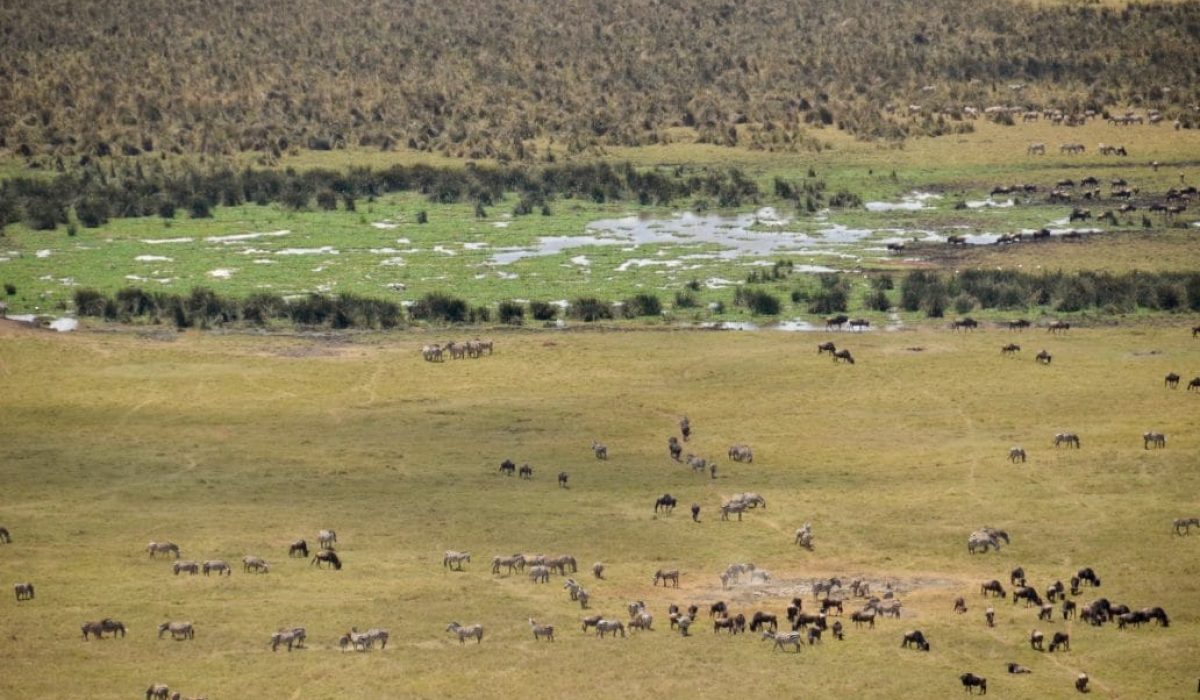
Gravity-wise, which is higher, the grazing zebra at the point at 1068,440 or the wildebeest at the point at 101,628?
the grazing zebra at the point at 1068,440

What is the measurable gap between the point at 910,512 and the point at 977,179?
55083 millimetres

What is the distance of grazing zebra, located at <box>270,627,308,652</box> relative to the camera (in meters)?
48.5

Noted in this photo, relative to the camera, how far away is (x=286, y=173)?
11556 cm

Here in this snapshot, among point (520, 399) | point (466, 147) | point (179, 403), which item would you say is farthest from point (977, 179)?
point (179, 403)

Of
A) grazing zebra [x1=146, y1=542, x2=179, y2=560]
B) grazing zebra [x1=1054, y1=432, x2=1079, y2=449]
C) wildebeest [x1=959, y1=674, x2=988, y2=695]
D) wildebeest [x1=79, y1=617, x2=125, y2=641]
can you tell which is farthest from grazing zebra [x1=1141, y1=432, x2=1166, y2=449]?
wildebeest [x1=79, y1=617, x2=125, y2=641]

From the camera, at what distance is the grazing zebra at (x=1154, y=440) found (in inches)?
2549

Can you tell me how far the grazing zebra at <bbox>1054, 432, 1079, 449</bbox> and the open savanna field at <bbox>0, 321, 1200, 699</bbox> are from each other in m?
0.56

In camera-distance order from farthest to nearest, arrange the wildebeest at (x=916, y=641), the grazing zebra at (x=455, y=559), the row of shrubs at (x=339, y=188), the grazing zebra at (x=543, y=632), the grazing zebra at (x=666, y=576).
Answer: the row of shrubs at (x=339, y=188) < the grazing zebra at (x=455, y=559) < the grazing zebra at (x=666, y=576) < the grazing zebra at (x=543, y=632) < the wildebeest at (x=916, y=641)

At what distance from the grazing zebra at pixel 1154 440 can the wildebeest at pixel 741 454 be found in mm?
12261

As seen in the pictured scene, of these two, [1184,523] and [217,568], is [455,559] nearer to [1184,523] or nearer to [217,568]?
[217,568]

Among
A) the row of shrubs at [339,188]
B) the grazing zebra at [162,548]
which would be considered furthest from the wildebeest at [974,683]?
the row of shrubs at [339,188]

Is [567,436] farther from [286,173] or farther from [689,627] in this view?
[286,173]

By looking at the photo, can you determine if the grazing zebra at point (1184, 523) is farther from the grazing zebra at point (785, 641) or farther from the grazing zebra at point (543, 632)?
the grazing zebra at point (543, 632)

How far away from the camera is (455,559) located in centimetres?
5491
